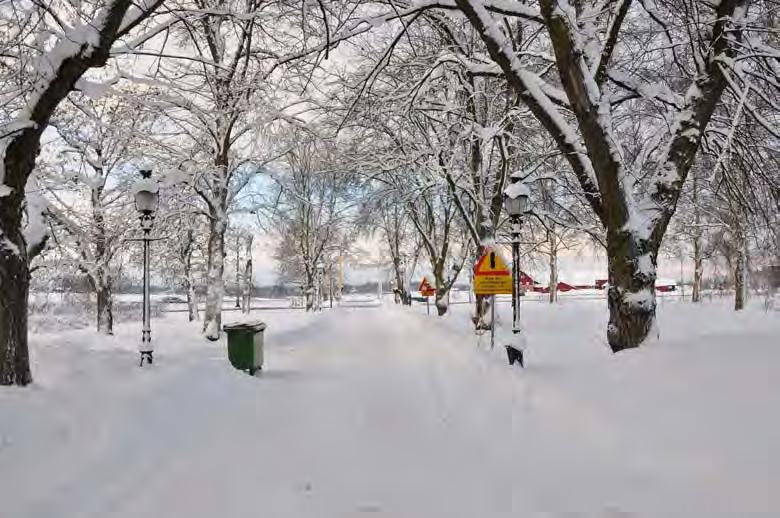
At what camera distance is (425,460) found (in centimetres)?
507

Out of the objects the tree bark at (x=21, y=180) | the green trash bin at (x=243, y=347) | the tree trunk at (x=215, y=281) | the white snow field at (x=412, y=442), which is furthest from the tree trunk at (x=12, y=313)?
the tree trunk at (x=215, y=281)

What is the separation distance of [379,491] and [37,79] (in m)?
5.72

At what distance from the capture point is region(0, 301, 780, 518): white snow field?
158 inches

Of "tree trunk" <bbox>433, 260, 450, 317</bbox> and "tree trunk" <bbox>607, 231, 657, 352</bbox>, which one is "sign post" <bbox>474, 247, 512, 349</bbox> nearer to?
"tree trunk" <bbox>607, 231, 657, 352</bbox>

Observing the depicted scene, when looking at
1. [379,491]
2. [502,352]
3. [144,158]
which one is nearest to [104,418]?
[379,491]

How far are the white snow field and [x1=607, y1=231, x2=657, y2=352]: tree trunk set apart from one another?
1.45ft

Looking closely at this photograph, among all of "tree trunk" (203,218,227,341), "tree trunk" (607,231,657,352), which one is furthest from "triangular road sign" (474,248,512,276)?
"tree trunk" (203,218,227,341)

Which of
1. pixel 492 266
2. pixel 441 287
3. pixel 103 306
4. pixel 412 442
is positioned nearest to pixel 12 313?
pixel 412 442

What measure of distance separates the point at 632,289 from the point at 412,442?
3.92 m

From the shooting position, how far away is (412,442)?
5684mm

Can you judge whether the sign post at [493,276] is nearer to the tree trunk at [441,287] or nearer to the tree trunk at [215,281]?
the tree trunk at [215,281]

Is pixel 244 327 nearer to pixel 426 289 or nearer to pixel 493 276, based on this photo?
pixel 493 276

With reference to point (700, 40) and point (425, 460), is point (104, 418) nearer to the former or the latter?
point (425, 460)

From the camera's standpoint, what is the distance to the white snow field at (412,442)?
→ 4.01m
